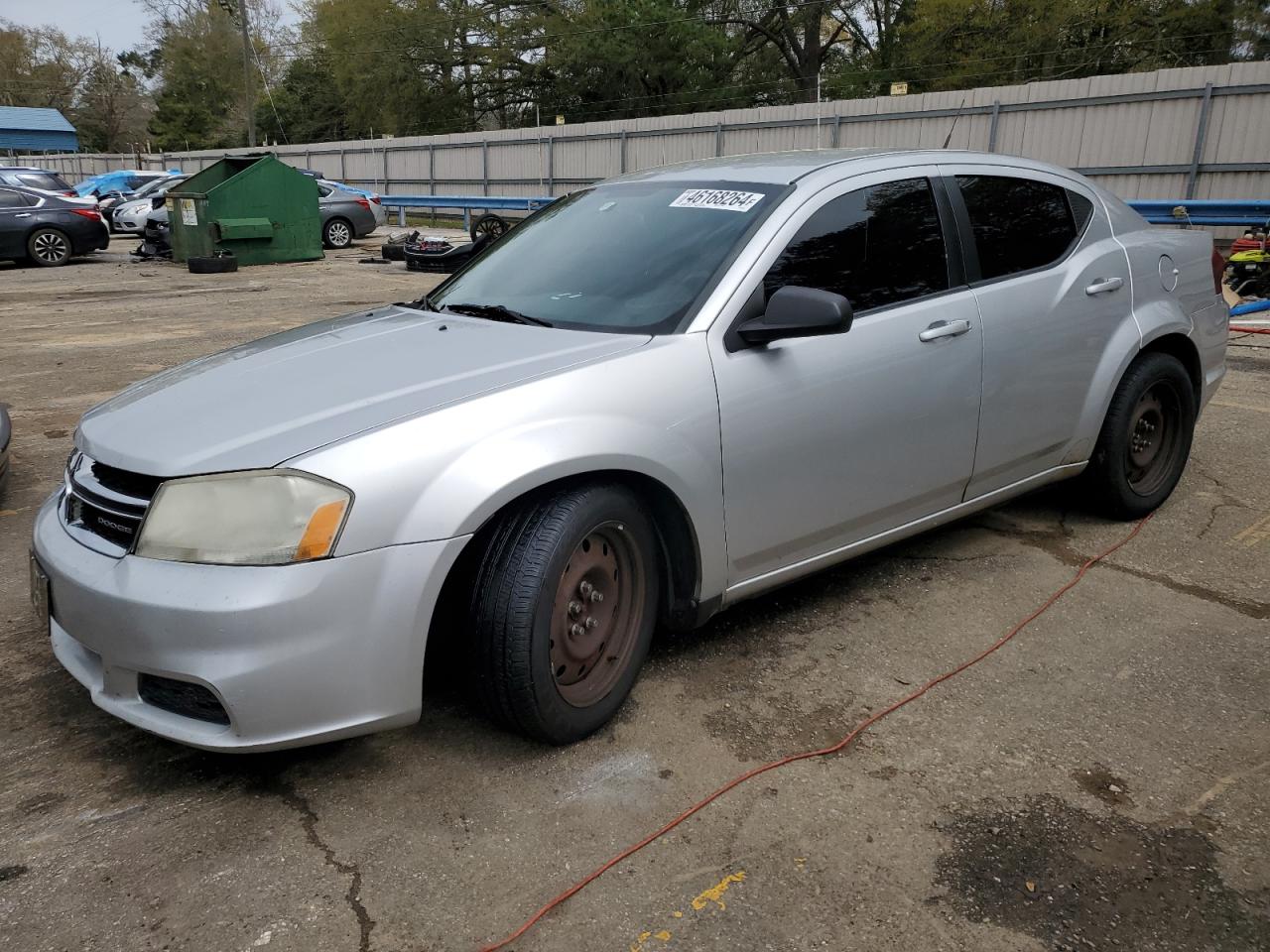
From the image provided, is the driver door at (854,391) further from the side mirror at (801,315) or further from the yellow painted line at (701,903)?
the yellow painted line at (701,903)

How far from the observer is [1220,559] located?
4.26 meters

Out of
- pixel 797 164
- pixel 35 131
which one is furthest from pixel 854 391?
pixel 35 131

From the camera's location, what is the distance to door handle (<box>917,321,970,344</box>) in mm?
3557

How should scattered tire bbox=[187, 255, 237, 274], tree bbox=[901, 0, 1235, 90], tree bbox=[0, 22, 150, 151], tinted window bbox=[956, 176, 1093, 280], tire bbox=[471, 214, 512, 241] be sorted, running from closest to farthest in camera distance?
1. tinted window bbox=[956, 176, 1093, 280]
2. scattered tire bbox=[187, 255, 237, 274]
3. tire bbox=[471, 214, 512, 241]
4. tree bbox=[901, 0, 1235, 90]
5. tree bbox=[0, 22, 150, 151]

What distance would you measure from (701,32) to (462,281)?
37791mm

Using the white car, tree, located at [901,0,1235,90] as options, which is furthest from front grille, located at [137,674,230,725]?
tree, located at [901,0,1235,90]

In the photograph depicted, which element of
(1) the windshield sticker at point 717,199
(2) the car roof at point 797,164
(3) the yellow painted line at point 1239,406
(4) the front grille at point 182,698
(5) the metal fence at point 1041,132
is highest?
(5) the metal fence at point 1041,132

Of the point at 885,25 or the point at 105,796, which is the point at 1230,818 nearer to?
the point at 105,796

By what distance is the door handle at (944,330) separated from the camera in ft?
11.7

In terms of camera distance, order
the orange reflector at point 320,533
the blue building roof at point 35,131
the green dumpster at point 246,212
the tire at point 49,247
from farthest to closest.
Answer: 1. the blue building roof at point 35,131
2. the tire at point 49,247
3. the green dumpster at point 246,212
4. the orange reflector at point 320,533

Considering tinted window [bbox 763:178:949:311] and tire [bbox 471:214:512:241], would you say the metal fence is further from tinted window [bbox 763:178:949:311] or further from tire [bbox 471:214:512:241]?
tinted window [bbox 763:178:949:311]

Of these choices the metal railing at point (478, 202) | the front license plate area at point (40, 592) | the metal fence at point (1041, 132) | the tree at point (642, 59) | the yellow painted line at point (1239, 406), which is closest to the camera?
the front license plate area at point (40, 592)

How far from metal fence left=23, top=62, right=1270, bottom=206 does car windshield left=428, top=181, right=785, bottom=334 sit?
6893 millimetres

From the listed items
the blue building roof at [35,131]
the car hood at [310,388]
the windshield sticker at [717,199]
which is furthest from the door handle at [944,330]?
the blue building roof at [35,131]
